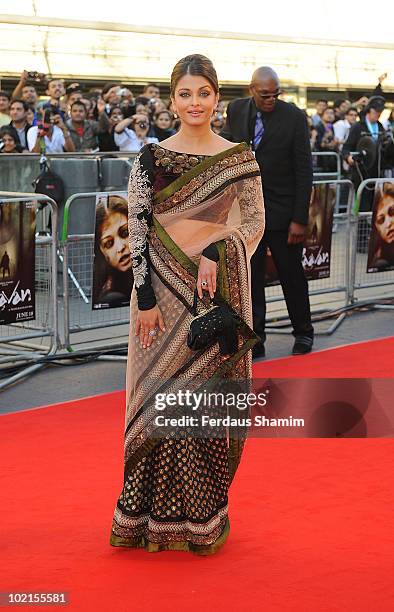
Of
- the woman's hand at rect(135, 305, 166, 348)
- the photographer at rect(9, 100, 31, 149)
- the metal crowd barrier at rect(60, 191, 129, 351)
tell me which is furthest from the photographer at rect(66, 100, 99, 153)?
the woman's hand at rect(135, 305, 166, 348)

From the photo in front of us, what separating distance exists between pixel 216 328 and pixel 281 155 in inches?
142

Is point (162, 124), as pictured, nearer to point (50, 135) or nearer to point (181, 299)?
point (50, 135)

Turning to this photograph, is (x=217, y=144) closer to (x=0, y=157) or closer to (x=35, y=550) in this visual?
(x=35, y=550)

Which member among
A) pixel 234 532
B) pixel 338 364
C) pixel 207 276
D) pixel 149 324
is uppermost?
pixel 207 276

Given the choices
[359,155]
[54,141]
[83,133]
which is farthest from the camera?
[359,155]

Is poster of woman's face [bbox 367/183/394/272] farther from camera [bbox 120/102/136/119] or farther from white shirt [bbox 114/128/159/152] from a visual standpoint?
camera [bbox 120/102/136/119]

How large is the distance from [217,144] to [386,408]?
2.78 metres

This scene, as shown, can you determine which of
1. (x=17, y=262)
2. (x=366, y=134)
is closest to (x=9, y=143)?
(x=17, y=262)

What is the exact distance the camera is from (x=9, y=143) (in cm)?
1146

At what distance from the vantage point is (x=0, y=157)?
10.9 metres

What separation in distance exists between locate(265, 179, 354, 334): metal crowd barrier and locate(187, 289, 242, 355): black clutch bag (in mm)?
5168

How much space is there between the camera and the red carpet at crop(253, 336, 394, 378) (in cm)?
745

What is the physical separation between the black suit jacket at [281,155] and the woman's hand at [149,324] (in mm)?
3407

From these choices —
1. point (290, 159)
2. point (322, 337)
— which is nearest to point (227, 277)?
point (290, 159)
